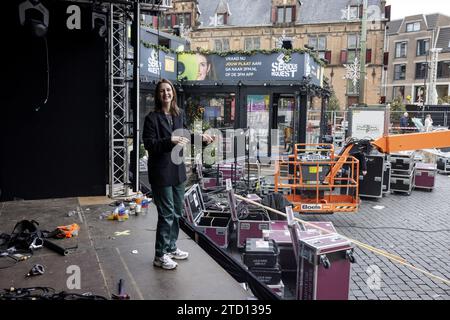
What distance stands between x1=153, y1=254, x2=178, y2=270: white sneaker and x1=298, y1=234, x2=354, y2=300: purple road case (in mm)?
1515

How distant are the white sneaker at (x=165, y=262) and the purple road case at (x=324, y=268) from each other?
59.7 inches

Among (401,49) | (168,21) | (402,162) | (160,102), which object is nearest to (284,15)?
(168,21)

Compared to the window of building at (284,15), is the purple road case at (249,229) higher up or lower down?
lower down

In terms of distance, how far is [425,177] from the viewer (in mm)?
12789

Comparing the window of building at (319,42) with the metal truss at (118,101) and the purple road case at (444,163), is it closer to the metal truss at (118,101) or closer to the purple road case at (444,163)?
the purple road case at (444,163)

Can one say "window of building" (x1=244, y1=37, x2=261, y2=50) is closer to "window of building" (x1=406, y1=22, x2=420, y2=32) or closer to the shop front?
→ "window of building" (x1=406, y1=22, x2=420, y2=32)

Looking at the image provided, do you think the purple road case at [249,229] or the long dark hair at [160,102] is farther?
the purple road case at [249,229]

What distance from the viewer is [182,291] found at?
4.07 m

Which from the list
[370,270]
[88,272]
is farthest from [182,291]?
[370,270]

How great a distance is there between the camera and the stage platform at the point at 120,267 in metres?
4.09

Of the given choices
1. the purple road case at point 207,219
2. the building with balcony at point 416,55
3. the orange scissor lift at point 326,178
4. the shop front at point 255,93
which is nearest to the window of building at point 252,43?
the building with balcony at point 416,55

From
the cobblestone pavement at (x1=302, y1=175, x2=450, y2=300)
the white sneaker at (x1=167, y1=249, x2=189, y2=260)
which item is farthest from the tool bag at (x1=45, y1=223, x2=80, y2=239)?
the cobblestone pavement at (x1=302, y1=175, x2=450, y2=300)

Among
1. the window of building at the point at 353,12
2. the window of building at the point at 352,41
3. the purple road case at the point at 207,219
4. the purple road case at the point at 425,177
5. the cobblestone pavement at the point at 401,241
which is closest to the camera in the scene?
the cobblestone pavement at the point at 401,241
